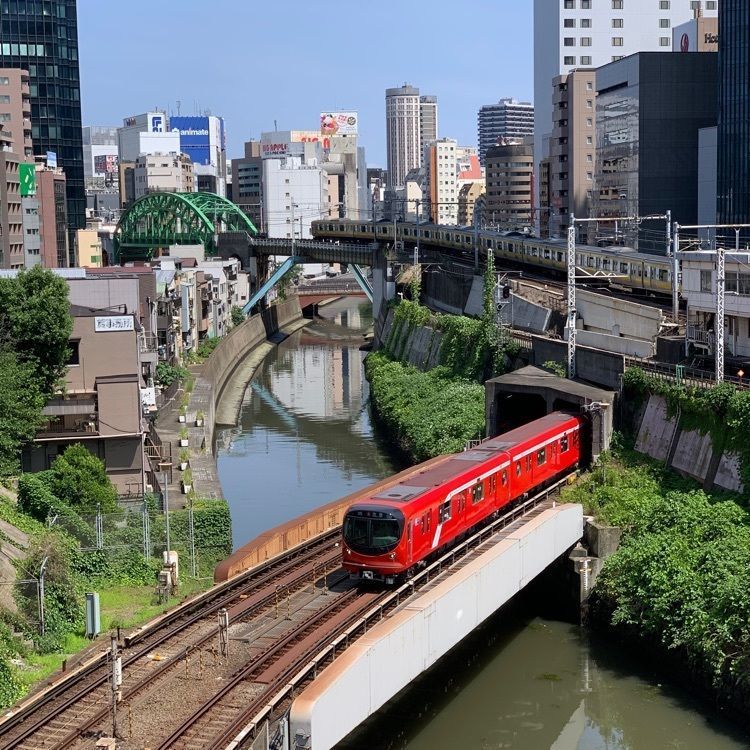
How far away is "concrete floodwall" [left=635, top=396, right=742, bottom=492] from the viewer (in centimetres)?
2536

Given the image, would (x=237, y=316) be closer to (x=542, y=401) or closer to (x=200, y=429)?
(x=200, y=429)

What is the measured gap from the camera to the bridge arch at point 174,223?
8994 centimetres

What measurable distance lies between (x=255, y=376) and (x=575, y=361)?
3391 cm

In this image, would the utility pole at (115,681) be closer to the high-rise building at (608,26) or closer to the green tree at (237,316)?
the green tree at (237,316)

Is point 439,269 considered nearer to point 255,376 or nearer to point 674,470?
point 255,376

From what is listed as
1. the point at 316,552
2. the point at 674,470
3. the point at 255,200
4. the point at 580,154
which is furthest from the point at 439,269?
the point at 255,200

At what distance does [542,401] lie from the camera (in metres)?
33.9

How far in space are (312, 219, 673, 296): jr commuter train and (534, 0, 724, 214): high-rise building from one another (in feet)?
78.3

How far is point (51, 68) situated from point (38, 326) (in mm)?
61152

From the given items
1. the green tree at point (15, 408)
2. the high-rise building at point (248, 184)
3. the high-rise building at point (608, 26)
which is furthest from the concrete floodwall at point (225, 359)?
the high-rise building at point (248, 184)

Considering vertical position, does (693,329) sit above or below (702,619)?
above

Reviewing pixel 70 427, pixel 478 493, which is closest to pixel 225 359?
pixel 70 427

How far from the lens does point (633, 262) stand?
1665 inches

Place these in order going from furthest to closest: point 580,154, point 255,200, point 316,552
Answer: point 255,200, point 580,154, point 316,552
